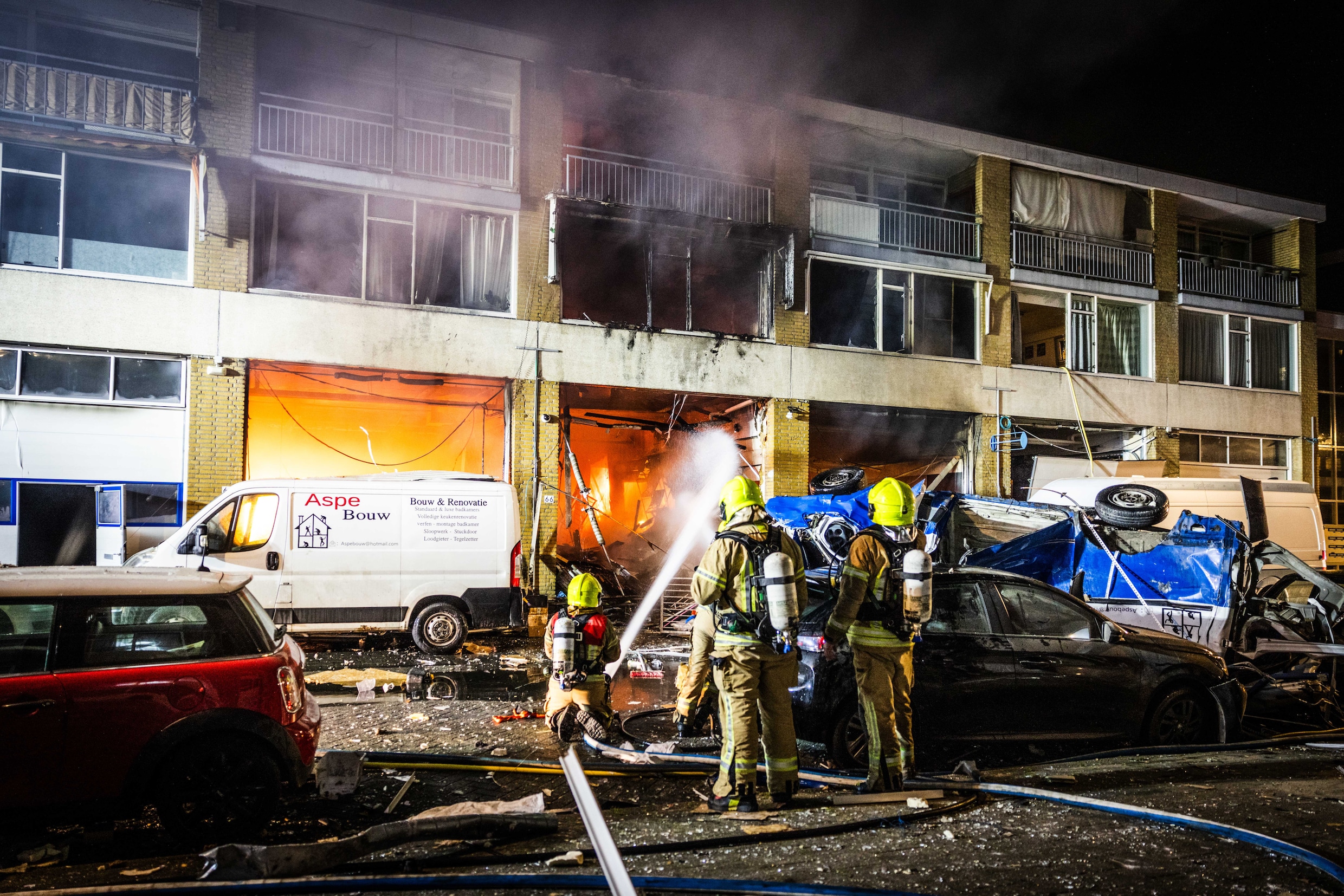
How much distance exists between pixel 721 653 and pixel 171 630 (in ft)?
9.57

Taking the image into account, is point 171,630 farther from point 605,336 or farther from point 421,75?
point 421,75

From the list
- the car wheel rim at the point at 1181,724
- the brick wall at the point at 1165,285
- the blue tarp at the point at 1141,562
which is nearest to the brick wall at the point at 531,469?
the blue tarp at the point at 1141,562

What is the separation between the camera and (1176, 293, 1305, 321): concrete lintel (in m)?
20.4

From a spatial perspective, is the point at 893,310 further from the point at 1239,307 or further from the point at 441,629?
the point at 441,629

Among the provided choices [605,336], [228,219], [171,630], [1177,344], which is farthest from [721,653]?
[1177,344]

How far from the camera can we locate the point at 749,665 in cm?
475

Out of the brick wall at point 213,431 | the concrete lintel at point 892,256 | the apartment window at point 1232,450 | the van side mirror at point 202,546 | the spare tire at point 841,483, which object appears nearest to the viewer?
the van side mirror at point 202,546

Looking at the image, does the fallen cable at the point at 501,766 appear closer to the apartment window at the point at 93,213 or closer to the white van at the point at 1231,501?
the white van at the point at 1231,501

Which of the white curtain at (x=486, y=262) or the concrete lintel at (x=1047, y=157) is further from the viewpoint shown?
the concrete lintel at (x=1047, y=157)

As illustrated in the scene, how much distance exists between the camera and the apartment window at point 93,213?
40.5ft

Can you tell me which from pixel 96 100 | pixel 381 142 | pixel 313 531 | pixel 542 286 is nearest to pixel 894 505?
pixel 313 531

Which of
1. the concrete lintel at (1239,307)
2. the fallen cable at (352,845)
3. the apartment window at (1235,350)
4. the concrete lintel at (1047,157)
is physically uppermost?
the concrete lintel at (1047,157)

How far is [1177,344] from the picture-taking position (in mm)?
20250

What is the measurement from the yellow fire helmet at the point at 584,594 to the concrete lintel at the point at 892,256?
12.2 metres
